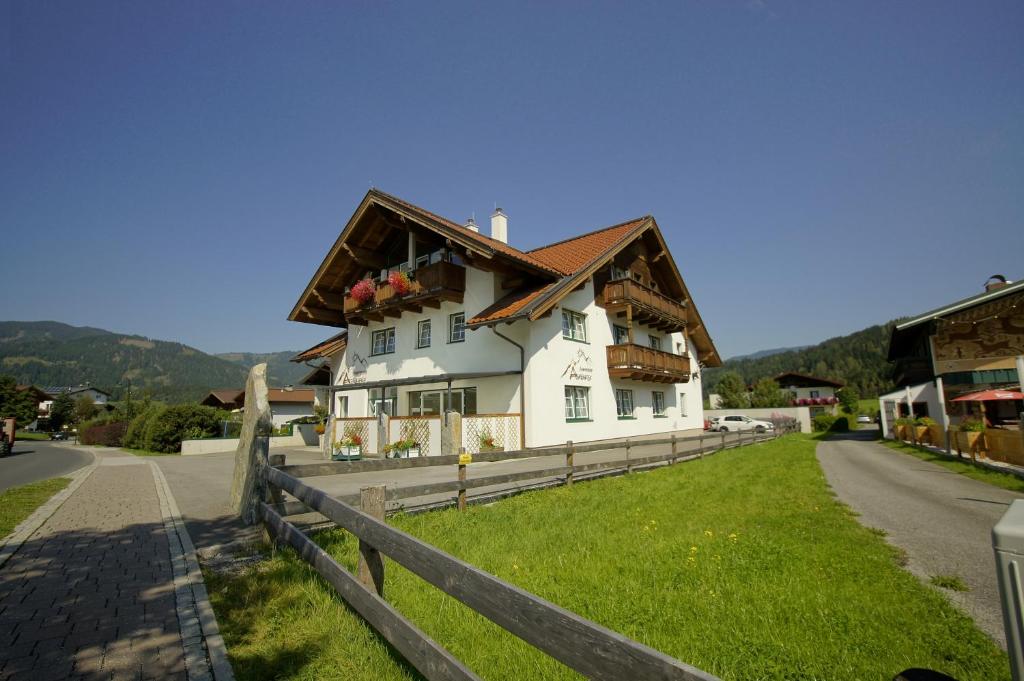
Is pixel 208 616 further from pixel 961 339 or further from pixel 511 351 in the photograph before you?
pixel 961 339

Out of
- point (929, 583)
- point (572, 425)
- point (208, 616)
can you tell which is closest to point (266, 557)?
point (208, 616)

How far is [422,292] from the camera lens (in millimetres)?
19188

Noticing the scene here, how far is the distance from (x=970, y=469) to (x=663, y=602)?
15.4 metres

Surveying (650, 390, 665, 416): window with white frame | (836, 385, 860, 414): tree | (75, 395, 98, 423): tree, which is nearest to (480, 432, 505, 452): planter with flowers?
(650, 390, 665, 416): window with white frame

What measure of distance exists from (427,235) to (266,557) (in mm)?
16082

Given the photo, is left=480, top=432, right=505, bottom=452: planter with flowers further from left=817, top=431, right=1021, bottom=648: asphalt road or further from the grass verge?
the grass verge

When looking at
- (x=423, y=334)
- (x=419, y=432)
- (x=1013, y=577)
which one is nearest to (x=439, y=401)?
(x=419, y=432)

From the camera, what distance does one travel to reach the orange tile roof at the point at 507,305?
53.6 ft

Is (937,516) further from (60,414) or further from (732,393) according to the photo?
(60,414)

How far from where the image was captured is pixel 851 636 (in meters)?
3.59

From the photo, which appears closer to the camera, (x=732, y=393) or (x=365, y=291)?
(x=365, y=291)

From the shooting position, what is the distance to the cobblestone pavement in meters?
3.34

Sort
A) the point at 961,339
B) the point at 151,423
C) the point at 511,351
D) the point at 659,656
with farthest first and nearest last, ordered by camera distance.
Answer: the point at 151,423 < the point at 961,339 < the point at 511,351 < the point at 659,656

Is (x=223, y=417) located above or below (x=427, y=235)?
below
